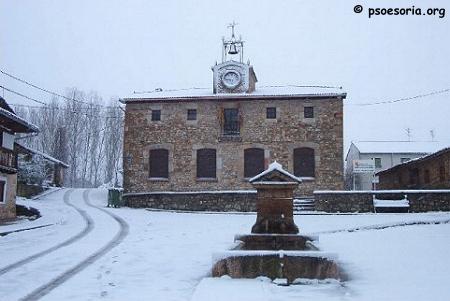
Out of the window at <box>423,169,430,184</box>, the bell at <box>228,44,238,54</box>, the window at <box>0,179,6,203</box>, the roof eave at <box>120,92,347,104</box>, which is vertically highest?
the bell at <box>228,44,238,54</box>

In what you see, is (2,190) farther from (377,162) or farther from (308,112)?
(377,162)

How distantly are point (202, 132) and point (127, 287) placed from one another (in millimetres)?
18545

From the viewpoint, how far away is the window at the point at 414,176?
91.4 feet

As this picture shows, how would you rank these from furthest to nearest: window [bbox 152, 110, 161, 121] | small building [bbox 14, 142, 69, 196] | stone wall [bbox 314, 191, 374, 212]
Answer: small building [bbox 14, 142, 69, 196] → window [bbox 152, 110, 161, 121] → stone wall [bbox 314, 191, 374, 212]

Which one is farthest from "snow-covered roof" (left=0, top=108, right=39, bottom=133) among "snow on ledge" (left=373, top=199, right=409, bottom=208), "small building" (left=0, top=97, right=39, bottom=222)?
"snow on ledge" (left=373, top=199, right=409, bottom=208)

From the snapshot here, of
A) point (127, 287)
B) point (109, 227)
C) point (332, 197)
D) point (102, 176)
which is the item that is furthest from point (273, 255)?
point (102, 176)

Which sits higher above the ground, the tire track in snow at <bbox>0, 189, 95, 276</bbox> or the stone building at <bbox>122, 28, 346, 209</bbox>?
the stone building at <bbox>122, 28, 346, 209</bbox>

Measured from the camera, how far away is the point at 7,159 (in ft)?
64.2

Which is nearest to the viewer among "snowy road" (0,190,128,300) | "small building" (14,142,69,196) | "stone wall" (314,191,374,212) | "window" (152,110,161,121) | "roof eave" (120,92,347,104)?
"snowy road" (0,190,128,300)

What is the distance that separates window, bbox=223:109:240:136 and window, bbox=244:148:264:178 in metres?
1.34

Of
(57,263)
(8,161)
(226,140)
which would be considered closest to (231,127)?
(226,140)

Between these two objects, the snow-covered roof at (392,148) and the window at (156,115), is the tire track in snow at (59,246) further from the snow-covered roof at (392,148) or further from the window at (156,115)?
the snow-covered roof at (392,148)

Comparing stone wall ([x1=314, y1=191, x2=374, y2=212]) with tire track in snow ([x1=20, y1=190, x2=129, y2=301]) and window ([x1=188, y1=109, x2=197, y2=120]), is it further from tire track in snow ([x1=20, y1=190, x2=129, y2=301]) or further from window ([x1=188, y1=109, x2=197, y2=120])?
tire track in snow ([x1=20, y1=190, x2=129, y2=301])

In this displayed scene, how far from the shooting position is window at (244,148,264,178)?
24438mm
